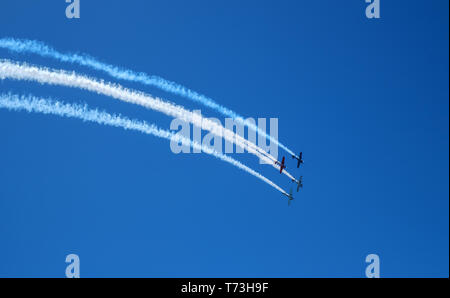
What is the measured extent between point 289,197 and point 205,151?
35.2 feet
